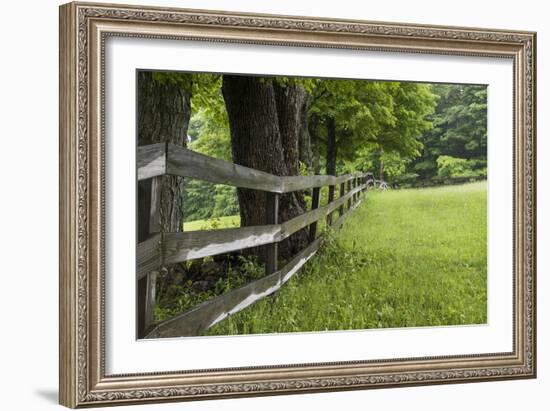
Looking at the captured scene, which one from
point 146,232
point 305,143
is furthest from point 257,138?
point 146,232

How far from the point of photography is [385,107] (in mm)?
5742

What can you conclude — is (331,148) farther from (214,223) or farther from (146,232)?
(146,232)

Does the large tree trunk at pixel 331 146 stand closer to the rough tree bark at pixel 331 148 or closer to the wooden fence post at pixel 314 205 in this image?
the rough tree bark at pixel 331 148

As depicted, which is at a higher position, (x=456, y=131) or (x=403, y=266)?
(x=456, y=131)

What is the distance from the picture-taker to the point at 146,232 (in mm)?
5043

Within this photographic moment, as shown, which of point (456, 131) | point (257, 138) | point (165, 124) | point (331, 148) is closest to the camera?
point (165, 124)

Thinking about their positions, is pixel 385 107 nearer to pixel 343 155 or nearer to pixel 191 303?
pixel 343 155

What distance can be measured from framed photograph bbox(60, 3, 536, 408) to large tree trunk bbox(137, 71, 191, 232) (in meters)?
0.01

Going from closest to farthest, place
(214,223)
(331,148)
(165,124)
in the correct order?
(165,124) → (214,223) → (331,148)

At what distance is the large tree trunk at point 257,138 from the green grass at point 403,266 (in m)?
0.32

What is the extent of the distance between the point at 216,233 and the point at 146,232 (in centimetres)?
A: 47

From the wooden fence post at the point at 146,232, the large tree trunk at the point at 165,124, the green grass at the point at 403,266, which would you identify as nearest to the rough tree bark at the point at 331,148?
the green grass at the point at 403,266

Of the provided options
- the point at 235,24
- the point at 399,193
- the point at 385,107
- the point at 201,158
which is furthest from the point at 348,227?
the point at 235,24

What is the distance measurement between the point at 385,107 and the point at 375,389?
1.79 meters
